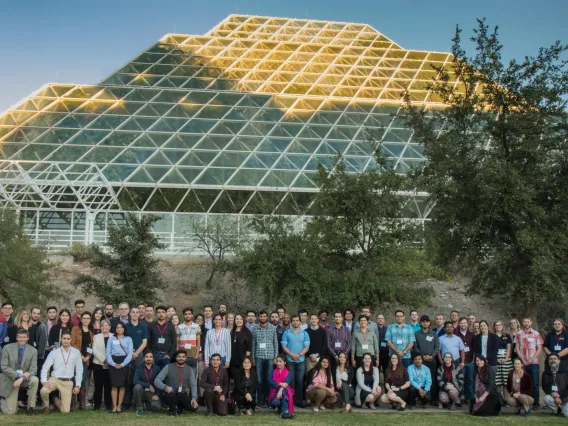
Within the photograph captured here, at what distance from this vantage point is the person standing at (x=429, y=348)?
46.8 feet

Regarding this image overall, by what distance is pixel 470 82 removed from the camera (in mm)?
18312

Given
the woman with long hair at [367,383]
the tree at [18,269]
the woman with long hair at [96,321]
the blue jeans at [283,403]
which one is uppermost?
the tree at [18,269]

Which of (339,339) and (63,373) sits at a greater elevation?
(339,339)

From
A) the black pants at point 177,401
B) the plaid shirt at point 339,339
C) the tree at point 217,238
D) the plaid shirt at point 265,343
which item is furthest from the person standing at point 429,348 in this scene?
the tree at point 217,238

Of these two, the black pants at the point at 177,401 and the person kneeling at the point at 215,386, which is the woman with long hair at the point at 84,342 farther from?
the person kneeling at the point at 215,386

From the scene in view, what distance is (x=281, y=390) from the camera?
13.1 metres

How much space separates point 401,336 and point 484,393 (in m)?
2.14

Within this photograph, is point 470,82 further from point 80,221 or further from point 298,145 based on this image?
point 80,221

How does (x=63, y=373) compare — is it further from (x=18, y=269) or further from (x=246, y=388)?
(x=18, y=269)

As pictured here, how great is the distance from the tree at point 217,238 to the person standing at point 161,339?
1182cm

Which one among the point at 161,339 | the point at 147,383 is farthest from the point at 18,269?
the point at 147,383

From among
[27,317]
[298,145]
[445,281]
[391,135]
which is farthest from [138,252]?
[391,135]

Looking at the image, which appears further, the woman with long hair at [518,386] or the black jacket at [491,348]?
the black jacket at [491,348]

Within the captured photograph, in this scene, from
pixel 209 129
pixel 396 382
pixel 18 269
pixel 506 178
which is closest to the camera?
pixel 396 382
